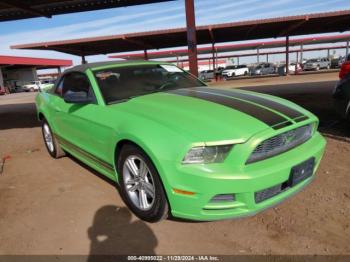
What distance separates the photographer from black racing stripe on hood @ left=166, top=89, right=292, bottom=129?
2.92m

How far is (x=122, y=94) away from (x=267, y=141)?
1908 millimetres

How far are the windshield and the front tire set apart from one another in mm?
867

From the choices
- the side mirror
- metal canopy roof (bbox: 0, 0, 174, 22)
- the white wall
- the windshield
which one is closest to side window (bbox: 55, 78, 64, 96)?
the windshield

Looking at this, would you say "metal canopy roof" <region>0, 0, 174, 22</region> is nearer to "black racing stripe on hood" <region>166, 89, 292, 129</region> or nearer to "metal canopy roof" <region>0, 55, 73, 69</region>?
"black racing stripe on hood" <region>166, 89, 292, 129</region>

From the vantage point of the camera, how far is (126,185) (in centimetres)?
341

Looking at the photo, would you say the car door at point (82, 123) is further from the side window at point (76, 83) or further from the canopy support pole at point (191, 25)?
the canopy support pole at point (191, 25)

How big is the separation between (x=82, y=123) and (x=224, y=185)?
2187mm

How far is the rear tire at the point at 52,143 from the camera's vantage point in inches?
212

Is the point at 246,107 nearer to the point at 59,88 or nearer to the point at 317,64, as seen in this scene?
the point at 59,88

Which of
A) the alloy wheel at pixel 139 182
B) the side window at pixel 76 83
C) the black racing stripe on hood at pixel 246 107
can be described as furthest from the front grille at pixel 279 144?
the side window at pixel 76 83

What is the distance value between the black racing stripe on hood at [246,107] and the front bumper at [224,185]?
33cm

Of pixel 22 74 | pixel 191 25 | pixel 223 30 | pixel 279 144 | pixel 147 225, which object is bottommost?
pixel 22 74

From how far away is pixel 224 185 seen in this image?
2553 mm

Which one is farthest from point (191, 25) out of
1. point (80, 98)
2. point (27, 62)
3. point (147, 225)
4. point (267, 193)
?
point (27, 62)
